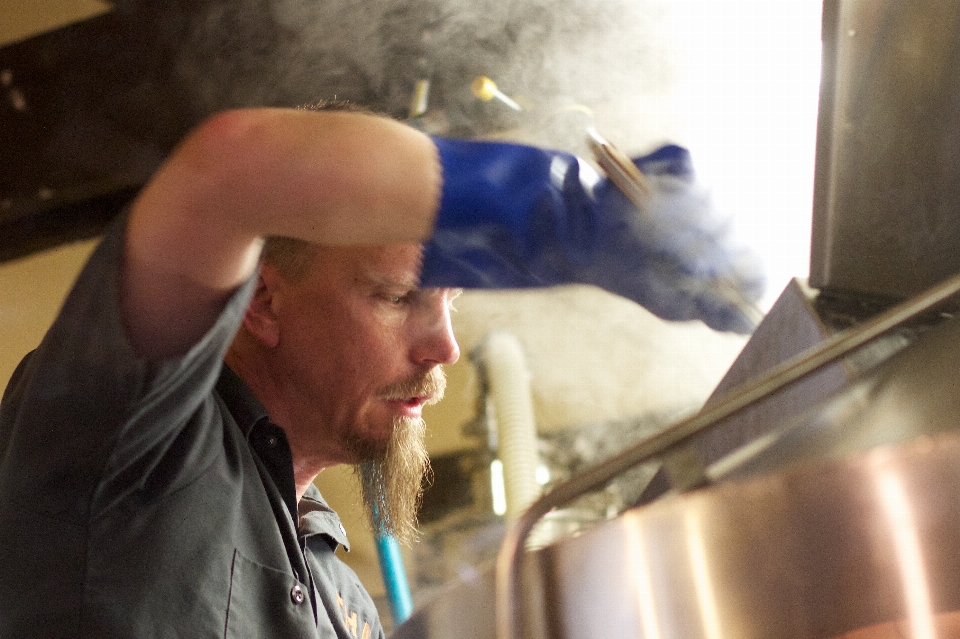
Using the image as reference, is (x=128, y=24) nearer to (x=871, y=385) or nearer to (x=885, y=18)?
(x=885, y=18)

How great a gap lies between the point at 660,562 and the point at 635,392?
139 cm

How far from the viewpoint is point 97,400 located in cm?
54

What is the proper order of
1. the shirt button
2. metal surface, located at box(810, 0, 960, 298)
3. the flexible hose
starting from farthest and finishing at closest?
the flexible hose, the shirt button, metal surface, located at box(810, 0, 960, 298)

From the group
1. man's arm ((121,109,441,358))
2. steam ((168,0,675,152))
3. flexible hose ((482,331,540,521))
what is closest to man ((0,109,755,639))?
man's arm ((121,109,441,358))

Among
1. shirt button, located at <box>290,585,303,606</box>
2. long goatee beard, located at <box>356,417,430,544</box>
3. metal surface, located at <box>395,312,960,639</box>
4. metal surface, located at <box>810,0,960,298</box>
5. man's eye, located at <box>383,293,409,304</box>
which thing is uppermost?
metal surface, located at <box>810,0,960,298</box>

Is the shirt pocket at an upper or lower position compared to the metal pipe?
lower

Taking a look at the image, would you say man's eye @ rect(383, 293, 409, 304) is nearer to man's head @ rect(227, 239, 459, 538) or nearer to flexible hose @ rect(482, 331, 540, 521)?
man's head @ rect(227, 239, 459, 538)

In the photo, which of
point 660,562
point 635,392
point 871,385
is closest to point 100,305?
point 660,562

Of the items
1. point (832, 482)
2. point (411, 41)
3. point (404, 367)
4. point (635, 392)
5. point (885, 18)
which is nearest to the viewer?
point (832, 482)

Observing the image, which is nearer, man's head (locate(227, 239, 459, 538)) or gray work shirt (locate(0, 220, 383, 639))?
gray work shirt (locate(0, 220, 383, 639))

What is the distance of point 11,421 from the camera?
2.20ft

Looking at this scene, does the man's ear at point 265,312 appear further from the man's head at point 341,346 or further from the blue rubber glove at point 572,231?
the blue rubber glove at point 572,231

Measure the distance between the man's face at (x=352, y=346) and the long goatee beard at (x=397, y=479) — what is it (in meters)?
0.03

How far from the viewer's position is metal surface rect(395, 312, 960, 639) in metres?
0.38
